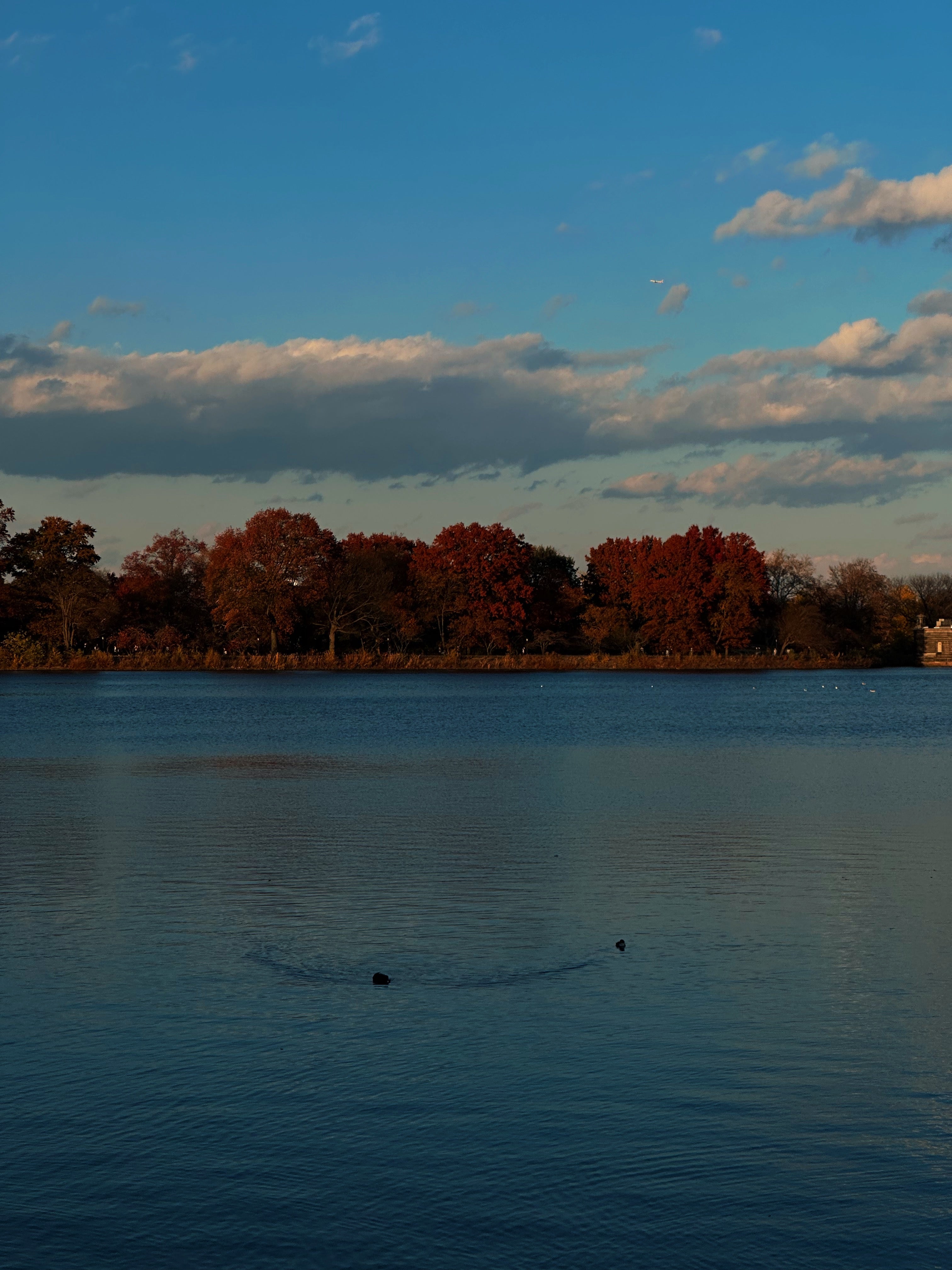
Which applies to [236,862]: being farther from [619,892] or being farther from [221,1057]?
[221,1057]

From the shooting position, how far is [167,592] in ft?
337

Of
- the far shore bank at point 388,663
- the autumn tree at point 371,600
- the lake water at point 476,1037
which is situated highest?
the autumn tree at point 371,600

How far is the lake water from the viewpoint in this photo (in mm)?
5895

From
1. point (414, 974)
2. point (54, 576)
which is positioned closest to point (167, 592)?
point (54, 576)

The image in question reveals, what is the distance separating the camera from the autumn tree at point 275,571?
88.9 metres

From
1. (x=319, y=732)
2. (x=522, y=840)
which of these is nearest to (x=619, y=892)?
(x=522, y=840)

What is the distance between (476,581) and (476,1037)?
286 ft

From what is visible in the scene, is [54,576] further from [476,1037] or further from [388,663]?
[476,1037]

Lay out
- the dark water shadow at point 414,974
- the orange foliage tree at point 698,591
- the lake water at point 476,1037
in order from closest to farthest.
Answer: the lake water at point 476,1037 → the dark water shadow at point 414,974 → the orange foliage tree at point 698,591

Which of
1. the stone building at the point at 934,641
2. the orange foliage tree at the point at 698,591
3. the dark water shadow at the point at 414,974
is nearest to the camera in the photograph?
the dark water shadow at the point at 414,974

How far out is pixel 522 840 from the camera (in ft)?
56.9

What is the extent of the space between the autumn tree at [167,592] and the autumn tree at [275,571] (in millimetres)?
10712

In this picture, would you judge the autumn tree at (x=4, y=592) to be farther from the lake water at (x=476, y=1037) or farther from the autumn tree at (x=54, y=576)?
the lake water at (x=476, y=1037)

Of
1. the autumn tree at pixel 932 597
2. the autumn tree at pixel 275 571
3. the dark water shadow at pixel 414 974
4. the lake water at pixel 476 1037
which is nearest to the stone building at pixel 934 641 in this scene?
the autumn tree at pixel 932 597
